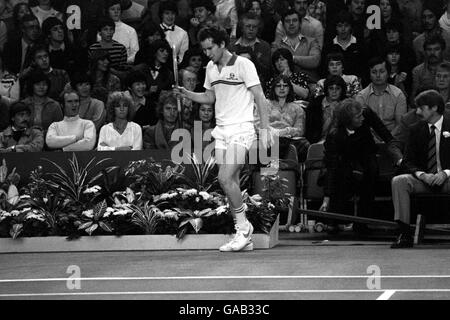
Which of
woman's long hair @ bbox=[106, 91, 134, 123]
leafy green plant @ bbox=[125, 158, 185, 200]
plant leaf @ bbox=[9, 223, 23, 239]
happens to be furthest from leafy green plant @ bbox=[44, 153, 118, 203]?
woman's long hair @ bbox=[106, 91, 134, 123]

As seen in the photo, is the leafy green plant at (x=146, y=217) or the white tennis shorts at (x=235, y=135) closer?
the white tennis shorts at (x=235, y=135)

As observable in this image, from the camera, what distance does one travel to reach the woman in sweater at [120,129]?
16984 millimetres

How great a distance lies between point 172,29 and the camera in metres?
19.9

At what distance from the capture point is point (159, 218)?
14.8 meters

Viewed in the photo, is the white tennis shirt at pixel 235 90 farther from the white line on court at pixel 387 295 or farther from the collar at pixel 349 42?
the collar at pixel 349 42

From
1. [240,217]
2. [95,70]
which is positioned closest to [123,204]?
[240,217]

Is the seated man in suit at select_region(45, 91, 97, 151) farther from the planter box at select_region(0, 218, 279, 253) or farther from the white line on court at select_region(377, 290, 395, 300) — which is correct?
the white line on court at select_region(377, 290, 395, 300)

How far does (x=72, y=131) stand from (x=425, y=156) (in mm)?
5485

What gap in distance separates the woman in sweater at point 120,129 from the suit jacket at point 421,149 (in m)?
4.17

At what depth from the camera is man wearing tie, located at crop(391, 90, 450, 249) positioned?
14.5m

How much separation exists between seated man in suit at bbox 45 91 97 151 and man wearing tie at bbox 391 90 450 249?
16.1ft

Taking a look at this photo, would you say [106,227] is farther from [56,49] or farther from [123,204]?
[56,49]

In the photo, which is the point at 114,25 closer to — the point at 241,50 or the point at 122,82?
the point at 122,82

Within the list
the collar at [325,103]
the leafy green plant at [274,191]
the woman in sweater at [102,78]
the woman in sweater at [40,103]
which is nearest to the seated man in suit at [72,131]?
the woman in sweater at [40,103]
